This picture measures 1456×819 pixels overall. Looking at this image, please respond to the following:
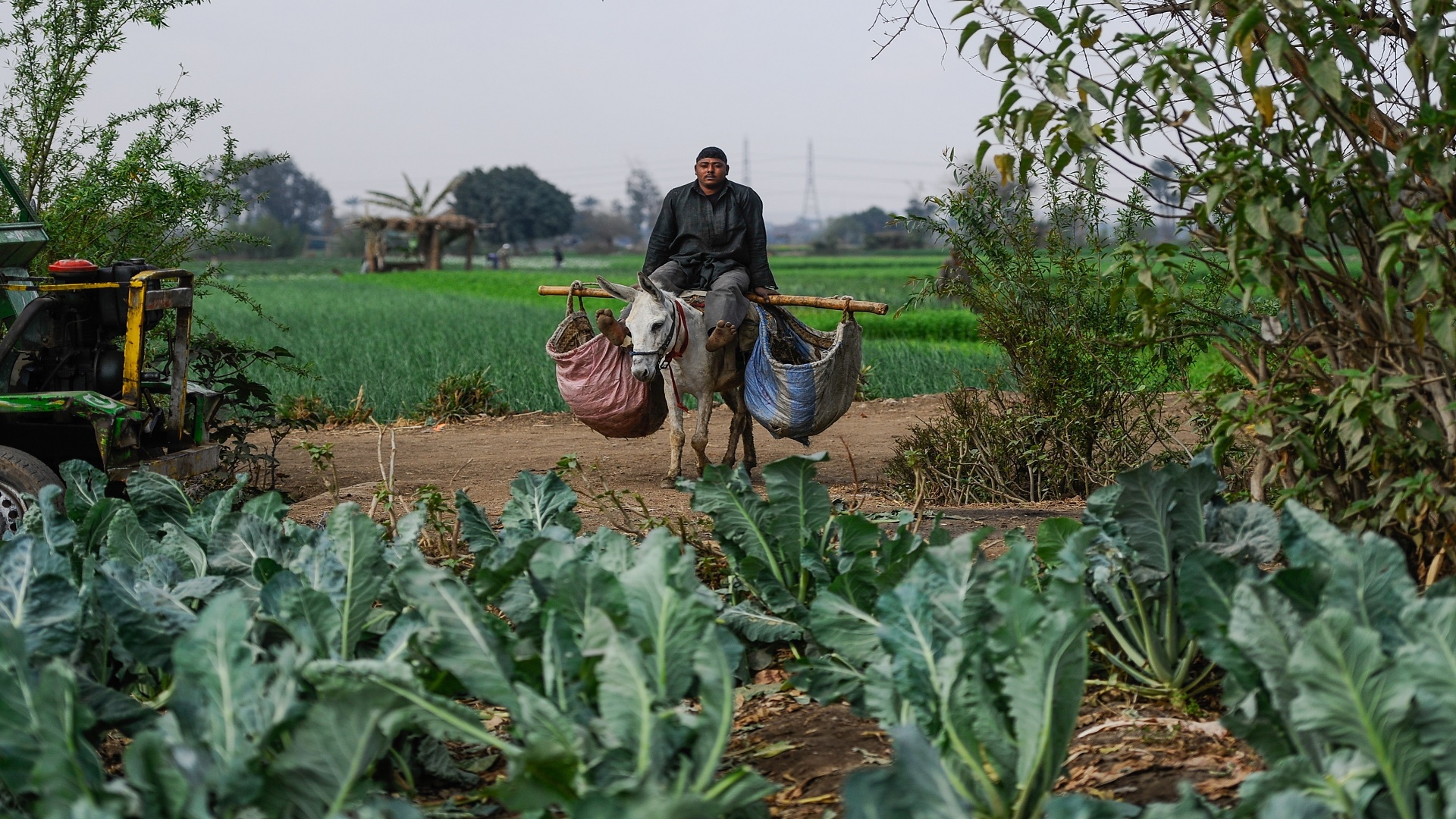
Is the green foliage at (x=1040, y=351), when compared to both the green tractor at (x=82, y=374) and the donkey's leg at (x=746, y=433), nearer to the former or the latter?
the donkey's leg at (x=746, y=433)

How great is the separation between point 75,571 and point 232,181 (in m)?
6.43

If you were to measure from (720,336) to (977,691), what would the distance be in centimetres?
502

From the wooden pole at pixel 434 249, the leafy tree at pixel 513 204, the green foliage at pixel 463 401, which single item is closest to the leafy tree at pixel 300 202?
the leafy tree at pixel 513 204

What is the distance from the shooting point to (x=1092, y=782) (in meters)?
2.86

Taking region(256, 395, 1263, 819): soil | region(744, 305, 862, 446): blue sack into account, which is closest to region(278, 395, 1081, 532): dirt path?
region(256, 395, 1263, 819): soil

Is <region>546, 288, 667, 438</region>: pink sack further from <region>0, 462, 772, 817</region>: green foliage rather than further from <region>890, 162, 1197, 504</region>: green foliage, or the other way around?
<region>0, 462, 772, 817</region>: green foliage

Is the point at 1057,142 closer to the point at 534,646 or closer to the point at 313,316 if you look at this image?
the point at 534,646

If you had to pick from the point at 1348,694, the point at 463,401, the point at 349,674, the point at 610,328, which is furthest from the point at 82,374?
the point at 463,401

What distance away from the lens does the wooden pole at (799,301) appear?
7340mm

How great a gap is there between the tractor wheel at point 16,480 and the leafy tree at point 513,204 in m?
85.8

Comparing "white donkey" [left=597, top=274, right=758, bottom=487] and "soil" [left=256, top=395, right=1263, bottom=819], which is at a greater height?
"white donkey" [left=597, top=274, right=758, bottom=487]

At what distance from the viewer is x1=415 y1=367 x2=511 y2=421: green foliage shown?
474 inches

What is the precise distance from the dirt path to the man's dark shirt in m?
1.23

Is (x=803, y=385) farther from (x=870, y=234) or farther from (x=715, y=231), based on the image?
(x=870, y=234)
